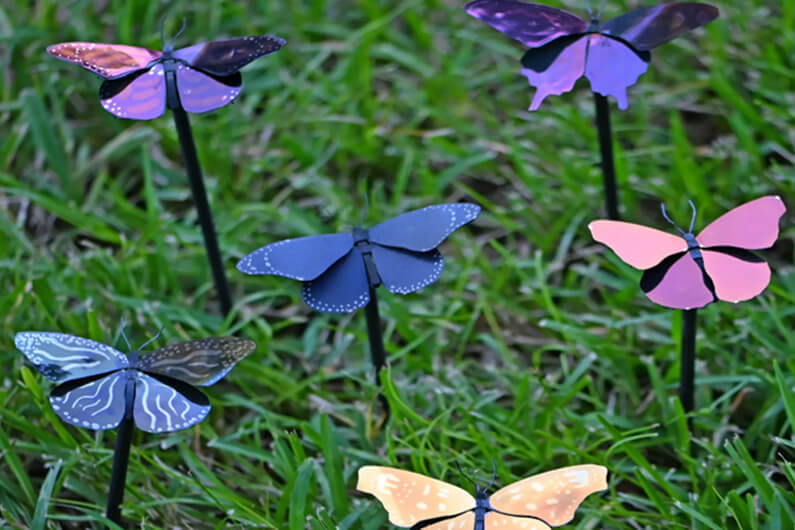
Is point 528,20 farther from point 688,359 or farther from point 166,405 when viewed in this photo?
point 166,405

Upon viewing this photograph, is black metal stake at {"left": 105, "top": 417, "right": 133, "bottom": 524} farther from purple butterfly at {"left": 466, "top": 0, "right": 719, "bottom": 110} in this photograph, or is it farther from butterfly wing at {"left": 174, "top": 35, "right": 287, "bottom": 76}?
purple butterfly at {"left": 466, "top": 0, "right": 719, "bottom": 110}

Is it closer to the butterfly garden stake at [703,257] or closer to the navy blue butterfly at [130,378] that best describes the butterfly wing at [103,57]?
the navy blue butterfly at [130,378]

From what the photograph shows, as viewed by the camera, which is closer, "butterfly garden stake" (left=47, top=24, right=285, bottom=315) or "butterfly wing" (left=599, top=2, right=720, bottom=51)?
"butterfly garden stake" (left=47, top=24, right=285, bottom=315)

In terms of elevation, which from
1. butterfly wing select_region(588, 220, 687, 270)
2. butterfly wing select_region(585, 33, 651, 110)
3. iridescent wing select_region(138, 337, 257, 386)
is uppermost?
butterfly wing select_region(585, 33, 651, 110)

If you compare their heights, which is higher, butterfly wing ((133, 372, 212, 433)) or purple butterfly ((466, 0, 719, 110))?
purple butterfly ((466, 0, 719, 110))

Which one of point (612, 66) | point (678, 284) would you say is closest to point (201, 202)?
point (612, 66)

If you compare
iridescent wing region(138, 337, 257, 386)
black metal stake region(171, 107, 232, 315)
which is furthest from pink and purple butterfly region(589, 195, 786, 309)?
black metal stake region(171, 107, 232, 315)

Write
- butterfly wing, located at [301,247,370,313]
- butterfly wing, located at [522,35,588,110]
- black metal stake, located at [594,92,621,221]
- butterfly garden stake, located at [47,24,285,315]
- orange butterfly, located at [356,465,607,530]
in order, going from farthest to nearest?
black metal stake, located at [594,92,621,221] < butterfly wing, located at [522,35,588,110] < butterfly garden stake, located at [47,24,285,315] < butterfly wing, located at [301,247,370,313] < orange butterfly, located at [356,465,607,530]

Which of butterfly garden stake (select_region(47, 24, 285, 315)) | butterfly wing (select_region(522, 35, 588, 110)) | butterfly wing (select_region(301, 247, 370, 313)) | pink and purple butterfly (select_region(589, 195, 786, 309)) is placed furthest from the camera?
butterfly wing (select_region(522, 35, 588, 110))
